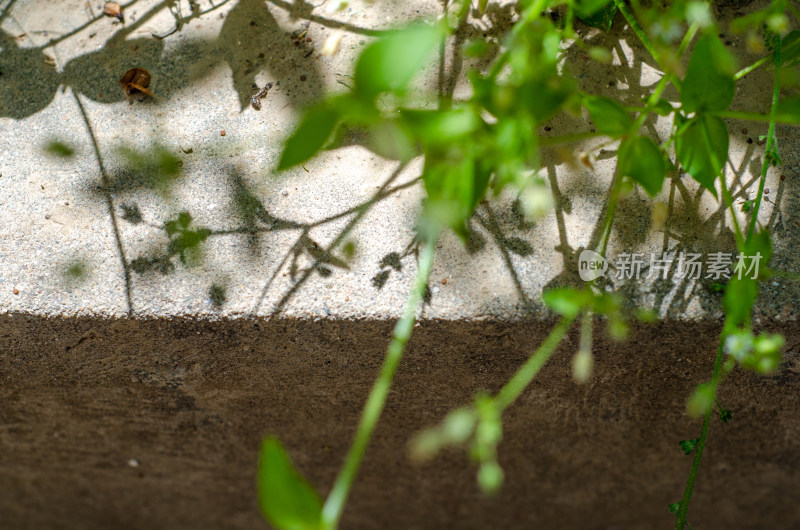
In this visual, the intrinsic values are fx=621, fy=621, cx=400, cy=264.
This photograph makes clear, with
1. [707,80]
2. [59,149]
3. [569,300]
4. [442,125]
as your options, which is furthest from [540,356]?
[59,149]

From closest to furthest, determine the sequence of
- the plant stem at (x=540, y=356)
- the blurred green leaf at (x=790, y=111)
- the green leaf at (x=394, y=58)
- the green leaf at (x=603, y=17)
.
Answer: the green leaf at (x=394, y=58) < the blurred green leaf at (x=790, y=111) < the plant stem at (x=540, y=356) < the green leaf at (x=603, y=17)

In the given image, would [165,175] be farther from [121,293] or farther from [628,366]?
[628,366]

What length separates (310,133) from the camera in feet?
1.62

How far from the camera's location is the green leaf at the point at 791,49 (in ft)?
3.06

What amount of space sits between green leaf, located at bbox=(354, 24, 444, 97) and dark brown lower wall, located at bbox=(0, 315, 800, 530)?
565 millimetres

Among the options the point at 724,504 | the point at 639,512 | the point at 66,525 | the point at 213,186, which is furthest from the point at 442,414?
the point at 66,525

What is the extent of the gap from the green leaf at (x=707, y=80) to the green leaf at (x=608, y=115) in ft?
0.26

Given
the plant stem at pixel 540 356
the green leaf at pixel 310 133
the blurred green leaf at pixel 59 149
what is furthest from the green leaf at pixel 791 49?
the blurred green leaf at pixel 59 149

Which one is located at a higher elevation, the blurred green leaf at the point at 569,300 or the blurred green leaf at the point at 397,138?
the blurred green leaf at the point at 397,138

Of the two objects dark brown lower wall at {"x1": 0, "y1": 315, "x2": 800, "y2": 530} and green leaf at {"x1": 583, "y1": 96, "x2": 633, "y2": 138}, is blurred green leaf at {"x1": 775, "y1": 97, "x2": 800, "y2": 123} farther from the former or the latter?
dark brown lower wall at {"x1": 0, "y1": 315, "x2": 800, "y2": 530}

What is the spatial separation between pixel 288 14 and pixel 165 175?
1.28 feet

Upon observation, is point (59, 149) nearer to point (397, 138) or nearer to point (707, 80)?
point (397, 138)

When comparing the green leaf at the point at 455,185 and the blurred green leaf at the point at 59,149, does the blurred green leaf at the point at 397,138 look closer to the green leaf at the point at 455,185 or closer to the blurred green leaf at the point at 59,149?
the green leaf at the point at 455,185

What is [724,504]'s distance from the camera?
1.59m
